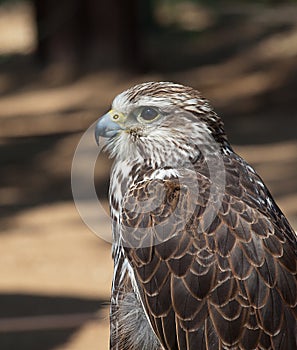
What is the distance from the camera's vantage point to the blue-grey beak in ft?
14.1

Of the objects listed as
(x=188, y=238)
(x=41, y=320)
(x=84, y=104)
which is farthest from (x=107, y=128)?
(x=84, y=104)

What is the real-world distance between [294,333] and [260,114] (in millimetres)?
12096

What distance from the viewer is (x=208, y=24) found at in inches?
878

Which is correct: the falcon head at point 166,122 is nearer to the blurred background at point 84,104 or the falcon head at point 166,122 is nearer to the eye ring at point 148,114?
the eye ring at point 148,114

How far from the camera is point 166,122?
13.8 feet

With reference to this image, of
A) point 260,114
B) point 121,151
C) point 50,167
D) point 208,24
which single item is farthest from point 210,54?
point 121,151

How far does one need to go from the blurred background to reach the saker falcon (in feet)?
7.81

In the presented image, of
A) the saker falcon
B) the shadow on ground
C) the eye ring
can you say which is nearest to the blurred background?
the shadow on ground

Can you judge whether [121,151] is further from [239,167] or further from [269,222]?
[269,222]

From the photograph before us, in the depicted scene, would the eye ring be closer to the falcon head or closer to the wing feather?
the falcon head

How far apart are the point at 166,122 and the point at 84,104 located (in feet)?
39.5

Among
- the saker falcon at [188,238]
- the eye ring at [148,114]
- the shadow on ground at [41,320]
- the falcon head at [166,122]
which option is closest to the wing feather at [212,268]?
the saker falcon at [188,238]

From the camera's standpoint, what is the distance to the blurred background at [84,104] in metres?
8.55

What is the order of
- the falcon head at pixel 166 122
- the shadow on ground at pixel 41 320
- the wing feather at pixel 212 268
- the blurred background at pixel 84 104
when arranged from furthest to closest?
the blurred background at pixel 84 104, the shadow on ground at pixel 41 320, the falcon head at pixel 166 122, the wing feather at pixel 212 268
